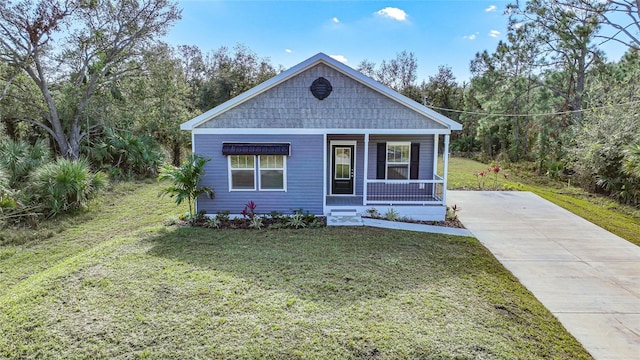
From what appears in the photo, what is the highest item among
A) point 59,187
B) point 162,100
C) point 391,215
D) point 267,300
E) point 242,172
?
point 162,100

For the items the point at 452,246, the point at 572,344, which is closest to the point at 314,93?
the point at 452,246

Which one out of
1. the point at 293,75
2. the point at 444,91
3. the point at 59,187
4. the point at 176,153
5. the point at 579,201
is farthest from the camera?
the point at 444,91

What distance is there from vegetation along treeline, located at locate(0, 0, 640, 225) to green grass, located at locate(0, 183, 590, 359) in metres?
5.27

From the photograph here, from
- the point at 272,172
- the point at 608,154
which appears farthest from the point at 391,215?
the point at 608,154

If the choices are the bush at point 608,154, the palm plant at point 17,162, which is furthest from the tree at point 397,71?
the palm plant at point 17,162

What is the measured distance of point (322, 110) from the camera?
35.1 ft

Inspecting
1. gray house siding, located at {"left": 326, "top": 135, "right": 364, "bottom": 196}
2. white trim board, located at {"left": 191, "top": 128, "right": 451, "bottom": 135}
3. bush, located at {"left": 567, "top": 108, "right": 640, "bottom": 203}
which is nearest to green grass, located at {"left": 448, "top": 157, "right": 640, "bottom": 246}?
bush, located at {"left": 567, "top": 108, "right": 640, "bottom": 203}

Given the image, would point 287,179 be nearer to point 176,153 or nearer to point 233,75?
point 176,153

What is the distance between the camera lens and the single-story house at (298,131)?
34.4 feet

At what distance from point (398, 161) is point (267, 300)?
8.03 metres

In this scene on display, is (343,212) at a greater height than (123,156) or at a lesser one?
lesser

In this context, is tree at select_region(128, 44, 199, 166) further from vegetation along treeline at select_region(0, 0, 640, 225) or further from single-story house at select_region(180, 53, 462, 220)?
single-story house at select_region(180, 53, 462, 220)

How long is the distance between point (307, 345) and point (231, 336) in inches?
42.5

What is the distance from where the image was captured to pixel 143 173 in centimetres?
1870
